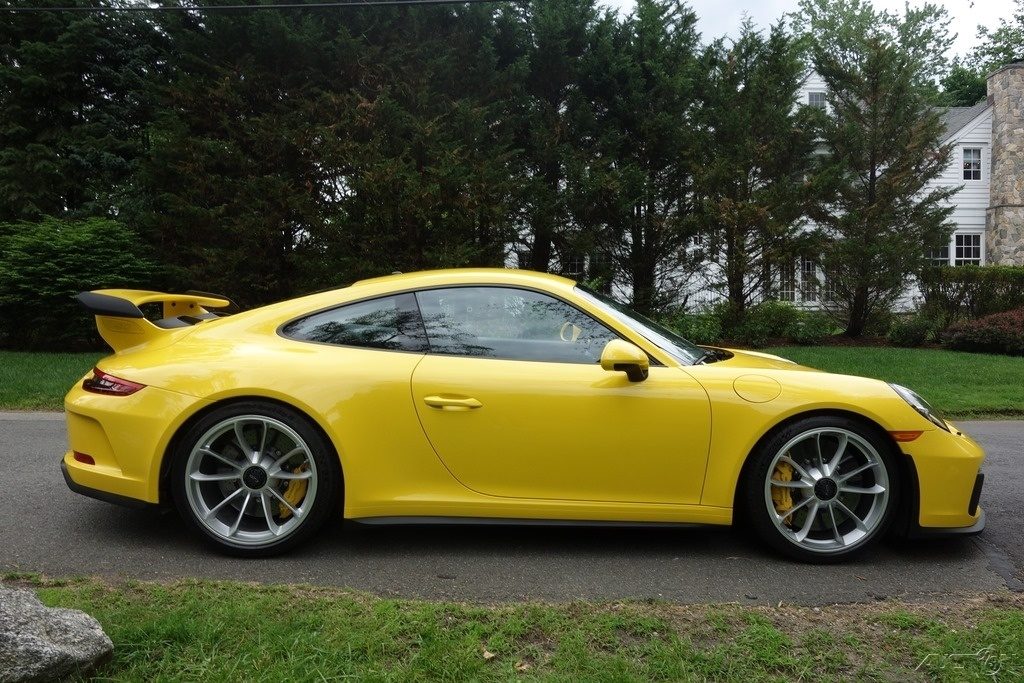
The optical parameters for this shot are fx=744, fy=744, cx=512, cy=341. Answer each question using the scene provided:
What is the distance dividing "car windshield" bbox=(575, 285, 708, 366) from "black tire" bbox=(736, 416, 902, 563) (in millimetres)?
540

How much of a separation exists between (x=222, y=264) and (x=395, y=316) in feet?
31.1

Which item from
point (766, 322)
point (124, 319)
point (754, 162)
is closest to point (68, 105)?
point (754, 162)

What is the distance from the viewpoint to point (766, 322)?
544 inches

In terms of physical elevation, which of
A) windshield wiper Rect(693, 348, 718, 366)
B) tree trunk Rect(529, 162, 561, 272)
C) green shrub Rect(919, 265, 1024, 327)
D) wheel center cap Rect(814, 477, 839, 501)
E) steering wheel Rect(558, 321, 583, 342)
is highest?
tree trunk Rect(529, 162, 561, 272)

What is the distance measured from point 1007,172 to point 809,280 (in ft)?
61.9

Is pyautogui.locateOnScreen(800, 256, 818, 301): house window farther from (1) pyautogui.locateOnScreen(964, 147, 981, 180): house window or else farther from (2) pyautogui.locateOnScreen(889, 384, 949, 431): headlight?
(1) pyautogui.locateOnScreen(964, 147, 981, 180): house window

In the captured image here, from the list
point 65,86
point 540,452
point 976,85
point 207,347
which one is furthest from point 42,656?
point 976,85

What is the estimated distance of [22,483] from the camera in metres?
4.52

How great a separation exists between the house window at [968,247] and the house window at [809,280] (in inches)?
683

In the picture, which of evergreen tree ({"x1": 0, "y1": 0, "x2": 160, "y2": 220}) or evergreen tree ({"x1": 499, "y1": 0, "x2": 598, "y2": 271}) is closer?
evergreen tree ({"x1": 499, "y1": 0, "x2": 598, "y2": 271})

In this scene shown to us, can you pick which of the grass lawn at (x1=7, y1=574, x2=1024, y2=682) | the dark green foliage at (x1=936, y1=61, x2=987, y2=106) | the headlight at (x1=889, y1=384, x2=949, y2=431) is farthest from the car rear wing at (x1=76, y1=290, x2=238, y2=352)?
the dark green foliage at (x1=936, y1=61, x2=987, y2=106)

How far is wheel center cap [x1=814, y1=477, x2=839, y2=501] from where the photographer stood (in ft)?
10.9

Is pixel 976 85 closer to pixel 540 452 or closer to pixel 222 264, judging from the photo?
pixel 222 264

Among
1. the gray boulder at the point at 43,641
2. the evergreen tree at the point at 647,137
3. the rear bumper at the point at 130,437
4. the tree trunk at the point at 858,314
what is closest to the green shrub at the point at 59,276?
the evergreen tree at the point at 647,137
